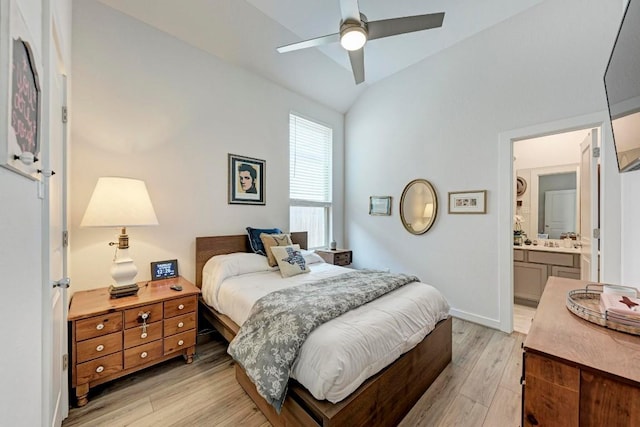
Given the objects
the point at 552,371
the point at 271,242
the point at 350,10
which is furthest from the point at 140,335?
the point at 350,10

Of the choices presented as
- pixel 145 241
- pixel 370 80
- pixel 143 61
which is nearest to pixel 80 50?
pixel 143 61

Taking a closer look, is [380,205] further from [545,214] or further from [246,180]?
[545,214]

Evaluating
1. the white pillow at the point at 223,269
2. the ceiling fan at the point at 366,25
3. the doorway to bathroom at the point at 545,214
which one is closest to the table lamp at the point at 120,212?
the white pillow at the point at 223,269

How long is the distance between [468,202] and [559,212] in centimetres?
210

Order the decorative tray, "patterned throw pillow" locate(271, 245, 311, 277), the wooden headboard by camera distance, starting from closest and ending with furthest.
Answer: the decorative tray < "patterned throw pillow" locate(271, 245, 311, 277) < the wooden headboard

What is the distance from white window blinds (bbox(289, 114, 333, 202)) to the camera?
390 cm

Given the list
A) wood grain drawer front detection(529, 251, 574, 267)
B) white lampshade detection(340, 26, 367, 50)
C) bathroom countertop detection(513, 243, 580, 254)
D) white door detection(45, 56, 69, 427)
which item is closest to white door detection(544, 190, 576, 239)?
bathroom countertop detection(513, 243, 580, 254)

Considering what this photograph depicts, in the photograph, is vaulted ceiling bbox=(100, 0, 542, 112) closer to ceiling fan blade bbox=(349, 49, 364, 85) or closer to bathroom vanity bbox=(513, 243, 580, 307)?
ceiling fan blade bbox=(349, 49, 364, 85)

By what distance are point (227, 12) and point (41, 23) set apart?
2.01 metres

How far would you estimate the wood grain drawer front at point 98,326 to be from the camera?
173cm

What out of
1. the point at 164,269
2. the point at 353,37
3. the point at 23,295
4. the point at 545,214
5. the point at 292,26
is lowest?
the point at 164,269

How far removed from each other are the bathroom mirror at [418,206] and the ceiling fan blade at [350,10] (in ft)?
7.65

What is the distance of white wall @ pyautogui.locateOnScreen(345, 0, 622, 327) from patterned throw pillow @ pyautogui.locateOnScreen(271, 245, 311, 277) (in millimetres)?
1805

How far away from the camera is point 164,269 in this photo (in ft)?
8.45
